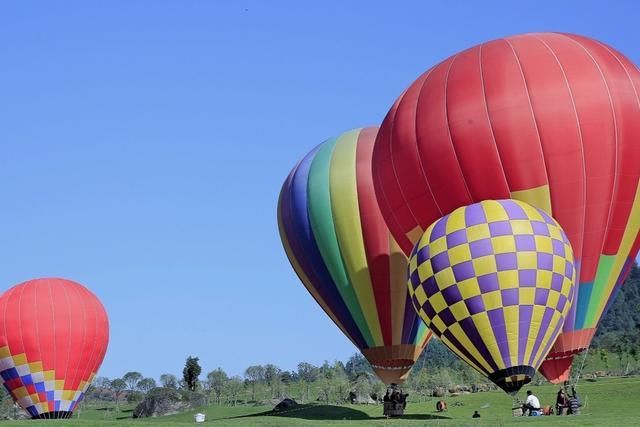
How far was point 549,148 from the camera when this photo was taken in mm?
27594

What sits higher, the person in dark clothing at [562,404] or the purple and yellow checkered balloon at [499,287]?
the purple and yellow checkered balloon at [499,287]

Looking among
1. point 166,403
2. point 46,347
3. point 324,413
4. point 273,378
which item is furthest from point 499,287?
point 273,378

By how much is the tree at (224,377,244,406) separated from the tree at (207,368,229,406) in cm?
69

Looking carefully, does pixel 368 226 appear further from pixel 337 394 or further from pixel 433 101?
pixel 337 394

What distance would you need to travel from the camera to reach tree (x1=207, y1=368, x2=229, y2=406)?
98812mm

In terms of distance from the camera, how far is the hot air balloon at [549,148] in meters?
27.7

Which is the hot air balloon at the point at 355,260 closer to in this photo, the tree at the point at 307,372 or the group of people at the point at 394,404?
the group of people at the point at 394,404

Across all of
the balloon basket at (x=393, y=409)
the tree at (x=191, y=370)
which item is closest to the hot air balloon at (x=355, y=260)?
the balloon basket at (x=393, y=409)

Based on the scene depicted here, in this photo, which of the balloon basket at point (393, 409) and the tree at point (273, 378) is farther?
the tree at point (273, 378)

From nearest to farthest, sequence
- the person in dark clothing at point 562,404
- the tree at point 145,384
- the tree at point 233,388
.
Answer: the person in dark clothing at point 562,404 < the tree at point 233,388 < the tree at point 145,384

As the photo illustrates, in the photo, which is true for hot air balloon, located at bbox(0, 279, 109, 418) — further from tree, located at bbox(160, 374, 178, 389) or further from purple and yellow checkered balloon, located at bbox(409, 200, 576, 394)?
tree, located at bbox(160, 374, 178, 389)

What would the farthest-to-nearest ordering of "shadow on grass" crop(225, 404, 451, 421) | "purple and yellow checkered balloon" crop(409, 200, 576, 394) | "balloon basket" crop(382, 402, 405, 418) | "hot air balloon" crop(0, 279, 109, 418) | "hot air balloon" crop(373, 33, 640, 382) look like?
"hot air balloon" crop(0, 279, 109, 418), "shadow on grass" crop(225, 404, 451, 421), "balloon basket" crop(382, 402, 405, 418), "hot air balloon" crop(373, 33, 640, 382), "purple and yellow checkered balloon" crop(409, 200, 576, 394)

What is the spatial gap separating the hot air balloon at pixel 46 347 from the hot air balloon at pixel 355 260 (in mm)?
11565

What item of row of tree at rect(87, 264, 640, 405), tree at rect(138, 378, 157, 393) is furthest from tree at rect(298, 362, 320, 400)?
tree at rect(138, 378, 157, 393)
